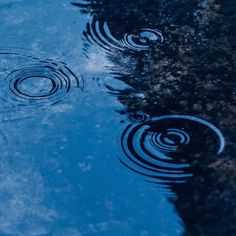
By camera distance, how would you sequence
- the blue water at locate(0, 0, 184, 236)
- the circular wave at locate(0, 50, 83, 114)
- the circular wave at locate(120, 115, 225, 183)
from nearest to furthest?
the blue water at locate(0, 0, 184, 236), the circular wave at locate(120, 115, 225, 183), the circular wave at locate(0, 50, 83, 114)

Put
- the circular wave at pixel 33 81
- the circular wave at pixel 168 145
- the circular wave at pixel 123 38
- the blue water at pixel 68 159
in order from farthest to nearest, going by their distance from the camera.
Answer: the circular wave at pixel 123 38
the circular wave at pixel 33 81
the circular wave at pixel 168 145
the blue water at pixel 68 159

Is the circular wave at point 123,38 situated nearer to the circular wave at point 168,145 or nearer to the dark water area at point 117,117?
the dark water area at point 117,117

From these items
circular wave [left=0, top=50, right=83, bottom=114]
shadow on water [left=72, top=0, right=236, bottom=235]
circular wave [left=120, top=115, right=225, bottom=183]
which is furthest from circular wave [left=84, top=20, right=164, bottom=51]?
circular wave [left=120, top=115, right=225, bottom=183]

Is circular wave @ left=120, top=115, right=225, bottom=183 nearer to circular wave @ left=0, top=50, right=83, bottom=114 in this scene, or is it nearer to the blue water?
the blue water

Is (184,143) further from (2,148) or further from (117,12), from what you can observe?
(117,12)

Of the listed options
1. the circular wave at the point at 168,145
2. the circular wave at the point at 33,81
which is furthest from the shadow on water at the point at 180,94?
the circular wave at the point at 33,81
